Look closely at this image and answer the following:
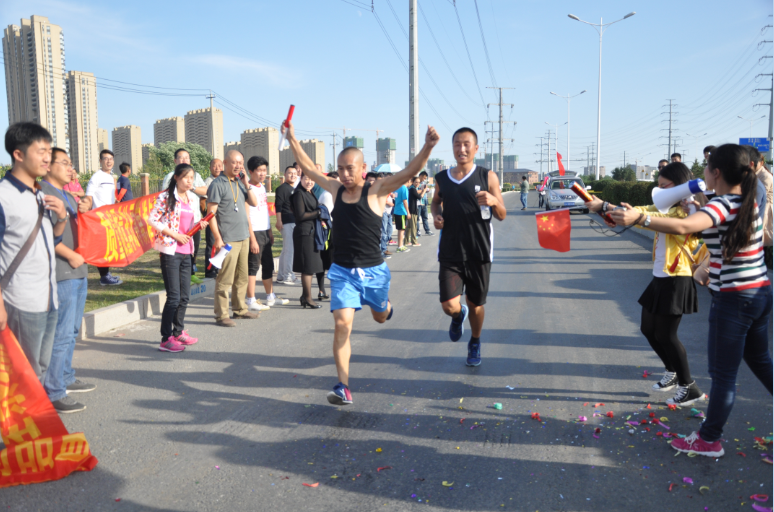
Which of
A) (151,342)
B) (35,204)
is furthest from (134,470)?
(151,342)

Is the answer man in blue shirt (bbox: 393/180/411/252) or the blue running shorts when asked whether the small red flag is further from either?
man in blue shirt (bbox: 393/180/411/252)

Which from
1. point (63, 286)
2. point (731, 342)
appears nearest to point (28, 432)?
point (63, 286)

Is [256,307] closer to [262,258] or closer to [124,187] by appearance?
[262,258]

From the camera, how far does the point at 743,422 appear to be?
428cm

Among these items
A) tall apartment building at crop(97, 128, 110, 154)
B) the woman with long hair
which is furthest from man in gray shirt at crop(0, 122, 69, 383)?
tall apartment building at crop(97, 128, 110, 154)

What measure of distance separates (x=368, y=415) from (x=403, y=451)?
0.68 metres

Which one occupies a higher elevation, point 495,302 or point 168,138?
point 168,138

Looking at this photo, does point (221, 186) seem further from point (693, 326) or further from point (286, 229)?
point (693, 326)

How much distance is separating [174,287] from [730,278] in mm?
5047

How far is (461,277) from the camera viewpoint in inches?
221

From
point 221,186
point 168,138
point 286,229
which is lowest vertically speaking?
point 286,229

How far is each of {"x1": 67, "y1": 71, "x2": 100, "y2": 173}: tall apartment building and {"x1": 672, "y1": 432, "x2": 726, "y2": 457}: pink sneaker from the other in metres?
63.3

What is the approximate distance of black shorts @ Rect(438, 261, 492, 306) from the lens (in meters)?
5.52

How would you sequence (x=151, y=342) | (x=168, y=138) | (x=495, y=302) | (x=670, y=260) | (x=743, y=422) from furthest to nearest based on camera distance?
(x=168, y=138), (x=495, y=302), (x=151, y=342), (x=670, y=260), (x=743, y=422)
